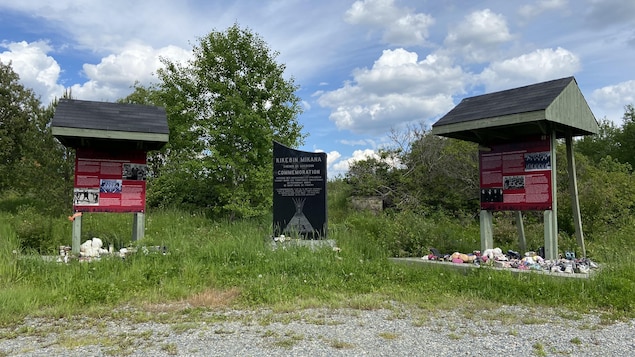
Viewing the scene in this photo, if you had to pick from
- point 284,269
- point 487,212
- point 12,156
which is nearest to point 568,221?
point 487,212

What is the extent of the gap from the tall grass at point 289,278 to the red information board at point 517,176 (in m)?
1.43

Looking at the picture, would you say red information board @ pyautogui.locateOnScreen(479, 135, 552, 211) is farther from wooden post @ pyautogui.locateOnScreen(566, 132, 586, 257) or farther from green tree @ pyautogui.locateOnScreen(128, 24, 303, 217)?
green tree @ pyautogui.locateOnScreen(128, 24, 303, 217)

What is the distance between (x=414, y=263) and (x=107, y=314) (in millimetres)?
5134

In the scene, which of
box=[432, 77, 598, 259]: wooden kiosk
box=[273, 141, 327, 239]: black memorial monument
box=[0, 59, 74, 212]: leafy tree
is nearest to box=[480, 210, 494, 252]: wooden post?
box=[432, 77, 598, 259]: wooden kiosk

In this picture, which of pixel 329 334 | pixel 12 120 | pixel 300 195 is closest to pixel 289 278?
pixel 329 334

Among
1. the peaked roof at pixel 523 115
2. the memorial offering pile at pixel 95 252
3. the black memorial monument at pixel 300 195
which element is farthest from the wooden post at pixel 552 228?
the memorial offering pile at pixel 95 252

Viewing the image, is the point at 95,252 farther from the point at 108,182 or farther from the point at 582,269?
the point at 582,269

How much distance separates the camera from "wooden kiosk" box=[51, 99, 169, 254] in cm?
900

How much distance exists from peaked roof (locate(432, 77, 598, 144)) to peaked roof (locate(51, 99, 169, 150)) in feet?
19.2

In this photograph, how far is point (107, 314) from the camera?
5.71 metres

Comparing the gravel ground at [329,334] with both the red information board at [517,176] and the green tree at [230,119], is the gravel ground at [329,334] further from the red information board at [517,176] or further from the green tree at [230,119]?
the green tree at [230,119]

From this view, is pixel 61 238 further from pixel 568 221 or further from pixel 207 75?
pixel 568 221

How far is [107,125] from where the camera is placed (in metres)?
8.93

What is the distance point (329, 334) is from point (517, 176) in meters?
5.88
